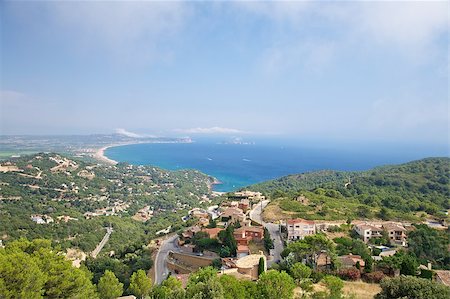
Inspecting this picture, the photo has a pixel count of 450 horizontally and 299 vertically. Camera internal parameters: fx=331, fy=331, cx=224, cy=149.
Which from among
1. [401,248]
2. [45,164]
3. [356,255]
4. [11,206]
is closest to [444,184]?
[401,248]

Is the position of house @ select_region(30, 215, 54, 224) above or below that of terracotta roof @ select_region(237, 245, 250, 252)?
below

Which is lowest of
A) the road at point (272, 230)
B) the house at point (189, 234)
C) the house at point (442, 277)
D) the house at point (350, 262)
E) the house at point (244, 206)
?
the house at point (189, 234)

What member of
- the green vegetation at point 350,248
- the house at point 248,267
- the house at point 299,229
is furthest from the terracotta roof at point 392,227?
the house at point 248,267

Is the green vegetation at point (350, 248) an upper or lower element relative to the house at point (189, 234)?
upper

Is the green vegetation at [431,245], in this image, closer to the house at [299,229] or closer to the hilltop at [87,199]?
the house at [299,229]

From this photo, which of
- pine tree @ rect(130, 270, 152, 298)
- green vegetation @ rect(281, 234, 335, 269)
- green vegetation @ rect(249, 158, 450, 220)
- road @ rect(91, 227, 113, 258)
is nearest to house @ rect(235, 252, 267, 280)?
green vegetation @ rect(281, 234, 335, 269)

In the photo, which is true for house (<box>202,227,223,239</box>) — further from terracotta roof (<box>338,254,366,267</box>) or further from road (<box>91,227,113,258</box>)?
road (<box>91,227,113,258</box>)

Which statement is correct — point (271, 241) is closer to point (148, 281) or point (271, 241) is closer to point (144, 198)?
point (148, 281)
